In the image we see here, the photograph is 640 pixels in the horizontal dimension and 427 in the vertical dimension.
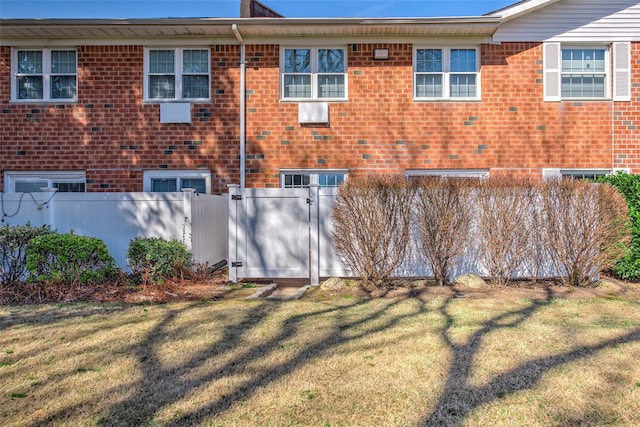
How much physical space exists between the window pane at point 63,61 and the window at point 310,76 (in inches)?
181

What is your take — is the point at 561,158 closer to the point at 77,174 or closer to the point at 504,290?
the point at 504,290

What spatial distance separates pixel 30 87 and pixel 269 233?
6.84 metres

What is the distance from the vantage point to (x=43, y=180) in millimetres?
11094

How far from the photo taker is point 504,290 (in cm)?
743

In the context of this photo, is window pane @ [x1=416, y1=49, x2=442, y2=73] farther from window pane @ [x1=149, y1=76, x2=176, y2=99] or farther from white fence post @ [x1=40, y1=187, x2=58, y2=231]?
white fence post @ [x1=40, y1=187, x2=58, y2=231]

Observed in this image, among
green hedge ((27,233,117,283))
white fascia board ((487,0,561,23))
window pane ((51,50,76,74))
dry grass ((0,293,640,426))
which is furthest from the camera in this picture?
window pane ((51,50,76,74))

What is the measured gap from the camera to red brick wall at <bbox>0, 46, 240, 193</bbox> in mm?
10977

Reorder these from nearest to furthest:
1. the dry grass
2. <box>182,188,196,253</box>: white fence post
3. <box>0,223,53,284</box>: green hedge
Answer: the dry grass → <box>0,223,53,284</box>: green hedge → <box>182,188,196,253</box>: white fence post

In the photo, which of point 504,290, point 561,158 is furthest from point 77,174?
point 561,158

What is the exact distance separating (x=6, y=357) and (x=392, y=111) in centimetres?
858

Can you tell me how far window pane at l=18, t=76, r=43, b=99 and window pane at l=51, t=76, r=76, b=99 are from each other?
0.29 m

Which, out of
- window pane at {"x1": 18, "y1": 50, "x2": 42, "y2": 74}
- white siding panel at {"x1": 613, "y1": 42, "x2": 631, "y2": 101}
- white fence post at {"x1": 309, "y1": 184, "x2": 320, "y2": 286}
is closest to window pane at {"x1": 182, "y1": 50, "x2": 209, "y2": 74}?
window pane at {"x1": 18, "y1": 50, "x2": 42, "y2": 74}

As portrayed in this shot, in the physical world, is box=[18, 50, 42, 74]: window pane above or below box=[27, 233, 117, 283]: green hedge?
above

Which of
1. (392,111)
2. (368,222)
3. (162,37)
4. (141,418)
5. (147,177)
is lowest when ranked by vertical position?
(141,418)
